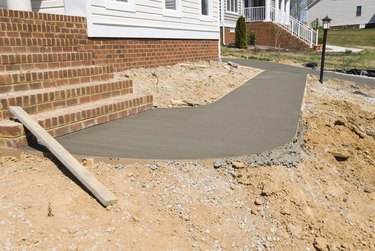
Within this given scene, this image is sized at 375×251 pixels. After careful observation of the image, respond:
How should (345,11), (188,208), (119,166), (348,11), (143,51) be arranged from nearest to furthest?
(188,208), (119,166), (143,51), (348,11), (345,11)

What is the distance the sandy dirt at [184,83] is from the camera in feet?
24.9

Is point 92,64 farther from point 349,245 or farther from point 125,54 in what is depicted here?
point 349,245

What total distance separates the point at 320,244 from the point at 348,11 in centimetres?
5809

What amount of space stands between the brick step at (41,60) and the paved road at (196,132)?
137cm

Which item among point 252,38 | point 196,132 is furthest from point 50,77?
point 252,38

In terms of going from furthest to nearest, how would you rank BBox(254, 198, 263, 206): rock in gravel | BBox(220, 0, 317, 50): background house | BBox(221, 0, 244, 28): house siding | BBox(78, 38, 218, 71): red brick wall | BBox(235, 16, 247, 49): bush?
1. BBox(220, 0, 317, 50): background house
2. BBox(221, 0, 244, 28): house siding
3. BBox(235, 16, 247, 49): bush
4. BBox(78, 38, 218, 71): red brick wall
5. BBox(254, 198, 263, 206): rock in gravel

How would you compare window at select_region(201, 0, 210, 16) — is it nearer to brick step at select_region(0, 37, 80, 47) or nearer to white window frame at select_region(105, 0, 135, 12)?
white window frame at select_region(105, 0, 135, 12)

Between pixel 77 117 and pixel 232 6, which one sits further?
pixel 232 6

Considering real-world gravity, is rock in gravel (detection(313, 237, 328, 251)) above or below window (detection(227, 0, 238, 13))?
below

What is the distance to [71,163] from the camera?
11.2 ft

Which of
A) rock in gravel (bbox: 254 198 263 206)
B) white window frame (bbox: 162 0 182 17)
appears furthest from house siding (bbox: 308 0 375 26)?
rock in gravel (bbox: 254 198 263 206)

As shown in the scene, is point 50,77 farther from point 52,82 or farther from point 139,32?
point 139,32

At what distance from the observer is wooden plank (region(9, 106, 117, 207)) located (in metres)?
3.06

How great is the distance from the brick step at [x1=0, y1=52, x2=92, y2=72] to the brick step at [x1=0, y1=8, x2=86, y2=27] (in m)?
0.93
